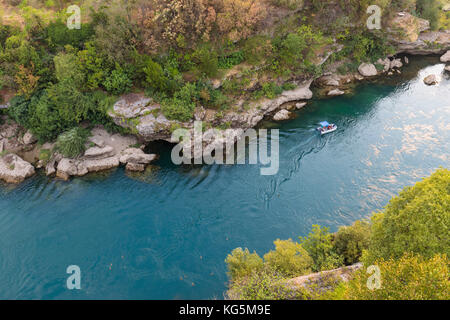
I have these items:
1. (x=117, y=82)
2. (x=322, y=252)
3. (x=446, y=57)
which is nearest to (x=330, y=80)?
(x=446, y=57)

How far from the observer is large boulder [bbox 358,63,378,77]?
2036 inches

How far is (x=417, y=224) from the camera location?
17094 millimetres

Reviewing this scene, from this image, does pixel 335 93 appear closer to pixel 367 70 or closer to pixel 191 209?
pixel 367 70

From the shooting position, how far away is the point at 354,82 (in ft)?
167

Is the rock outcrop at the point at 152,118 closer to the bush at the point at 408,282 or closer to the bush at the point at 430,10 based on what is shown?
the bush at the point at 408,282

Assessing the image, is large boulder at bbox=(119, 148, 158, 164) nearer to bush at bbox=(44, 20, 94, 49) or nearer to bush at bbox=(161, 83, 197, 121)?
bush at bbox=(161, 83, 197, 121)

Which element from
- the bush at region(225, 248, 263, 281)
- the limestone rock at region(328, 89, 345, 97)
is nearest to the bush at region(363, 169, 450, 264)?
the bush at region(225, 248, 263, 281)

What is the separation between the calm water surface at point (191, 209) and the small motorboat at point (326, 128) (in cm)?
102

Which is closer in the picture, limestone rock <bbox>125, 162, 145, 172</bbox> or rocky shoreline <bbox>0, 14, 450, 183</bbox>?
rocky shoreline <bbox>0, 14, 450, 183</bbox>

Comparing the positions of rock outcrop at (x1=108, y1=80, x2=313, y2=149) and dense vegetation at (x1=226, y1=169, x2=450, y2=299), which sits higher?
rock outcrop at (x1=108, y1=80, x2=313, y2=149)

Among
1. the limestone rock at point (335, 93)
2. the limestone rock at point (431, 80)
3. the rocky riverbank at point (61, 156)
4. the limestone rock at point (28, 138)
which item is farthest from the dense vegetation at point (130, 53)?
the limestone rock at point (431, 80)

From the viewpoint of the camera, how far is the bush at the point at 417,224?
1669 centimetres
